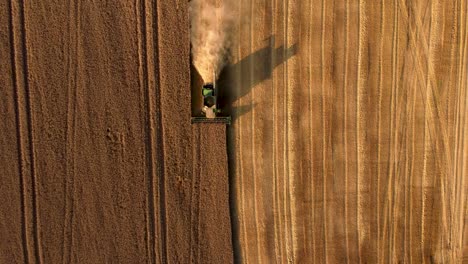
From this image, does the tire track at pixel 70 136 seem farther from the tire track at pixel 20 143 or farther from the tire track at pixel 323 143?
the tire track at pixel 323 143

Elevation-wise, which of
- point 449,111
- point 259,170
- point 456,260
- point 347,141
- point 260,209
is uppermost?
point 449,111

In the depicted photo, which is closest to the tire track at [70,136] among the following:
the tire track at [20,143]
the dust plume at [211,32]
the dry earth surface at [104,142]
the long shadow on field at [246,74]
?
the dry earth surface at [104,142]

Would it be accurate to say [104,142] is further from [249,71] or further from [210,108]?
[249,71]

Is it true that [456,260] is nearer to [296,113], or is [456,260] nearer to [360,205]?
[360,205]

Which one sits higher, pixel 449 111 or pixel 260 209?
pixel 449 111

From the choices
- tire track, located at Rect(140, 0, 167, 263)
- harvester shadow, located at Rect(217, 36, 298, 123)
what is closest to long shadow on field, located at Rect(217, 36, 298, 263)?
harvester shadow, located at Rect(217, 36, 298, 123)

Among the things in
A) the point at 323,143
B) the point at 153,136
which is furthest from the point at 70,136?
the point at 323,143

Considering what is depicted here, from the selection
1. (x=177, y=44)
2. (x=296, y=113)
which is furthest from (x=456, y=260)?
(x=177, y=44)
